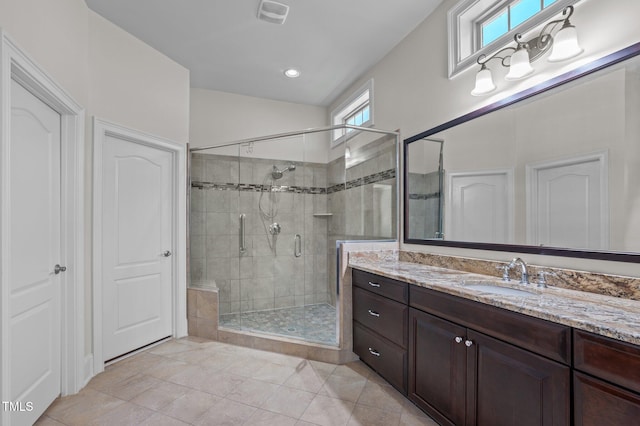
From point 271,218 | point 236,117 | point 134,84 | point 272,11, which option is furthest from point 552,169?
point 236,117

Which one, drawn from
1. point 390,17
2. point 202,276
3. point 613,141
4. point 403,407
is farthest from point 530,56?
point 202,276

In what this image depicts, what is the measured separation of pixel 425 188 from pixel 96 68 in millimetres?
2890

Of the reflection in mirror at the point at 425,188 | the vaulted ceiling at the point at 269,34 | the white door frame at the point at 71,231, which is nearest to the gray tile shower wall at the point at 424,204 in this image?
the reflection in mirror at the point at 425,188

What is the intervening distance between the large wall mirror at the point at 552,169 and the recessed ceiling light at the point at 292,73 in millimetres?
1854

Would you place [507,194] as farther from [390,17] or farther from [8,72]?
[8,72]

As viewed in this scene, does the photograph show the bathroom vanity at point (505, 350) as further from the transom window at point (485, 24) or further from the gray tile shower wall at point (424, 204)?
the transom window at point (485, 24)

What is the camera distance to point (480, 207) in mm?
2092

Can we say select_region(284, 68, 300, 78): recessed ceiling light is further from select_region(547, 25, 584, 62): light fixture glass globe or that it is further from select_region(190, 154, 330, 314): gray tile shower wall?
select_region(547, 25, 584, 62): light fixture glass globe

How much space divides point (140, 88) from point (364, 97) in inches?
93.2

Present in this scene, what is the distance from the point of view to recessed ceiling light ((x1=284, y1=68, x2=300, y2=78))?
3.46 metres

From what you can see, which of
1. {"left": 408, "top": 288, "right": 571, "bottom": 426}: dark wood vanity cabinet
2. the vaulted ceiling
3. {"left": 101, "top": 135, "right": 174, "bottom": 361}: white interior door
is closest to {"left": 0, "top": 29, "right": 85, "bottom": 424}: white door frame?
{"left": 101, "top": 135, "right": 174, "bottom": 361}: white interior door

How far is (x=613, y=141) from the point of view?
140cm

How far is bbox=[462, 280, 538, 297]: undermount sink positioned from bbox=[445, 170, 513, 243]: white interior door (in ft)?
1.01

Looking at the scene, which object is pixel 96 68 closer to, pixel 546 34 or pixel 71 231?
pixel 71 231
